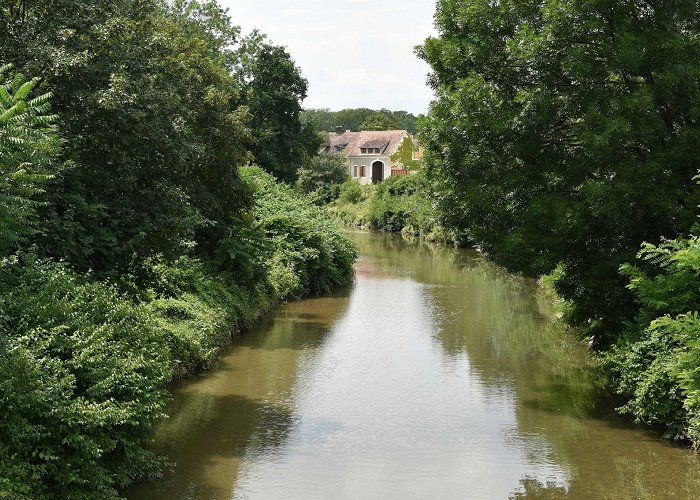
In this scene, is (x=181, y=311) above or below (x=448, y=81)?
below

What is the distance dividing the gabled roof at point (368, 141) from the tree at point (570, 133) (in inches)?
3082

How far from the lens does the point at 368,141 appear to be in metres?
101

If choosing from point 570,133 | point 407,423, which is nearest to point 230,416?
point 407,423

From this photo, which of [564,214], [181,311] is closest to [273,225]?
[181,311]

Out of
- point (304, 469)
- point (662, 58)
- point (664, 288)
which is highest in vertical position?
point (662, 58)

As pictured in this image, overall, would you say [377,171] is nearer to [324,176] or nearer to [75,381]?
[324,176]

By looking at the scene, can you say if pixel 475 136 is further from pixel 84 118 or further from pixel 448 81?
pixel 84 118

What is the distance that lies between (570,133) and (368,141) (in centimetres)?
8385

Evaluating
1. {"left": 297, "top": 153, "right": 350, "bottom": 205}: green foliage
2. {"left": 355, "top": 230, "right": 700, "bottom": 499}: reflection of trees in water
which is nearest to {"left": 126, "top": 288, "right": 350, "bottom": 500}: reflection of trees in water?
{"left": 355, "top": 230, "right": 700, "bottom": 499}: reflection of trees in water

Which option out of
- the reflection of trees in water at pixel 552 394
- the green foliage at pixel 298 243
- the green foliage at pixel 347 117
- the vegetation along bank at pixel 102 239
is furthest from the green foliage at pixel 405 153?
the green foliage at pixel 347 117

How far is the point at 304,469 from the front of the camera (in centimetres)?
1364

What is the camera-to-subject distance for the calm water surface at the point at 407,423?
1309 cm

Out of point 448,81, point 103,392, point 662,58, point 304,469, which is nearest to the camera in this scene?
point 103,392

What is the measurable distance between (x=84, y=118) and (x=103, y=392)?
605 cm
